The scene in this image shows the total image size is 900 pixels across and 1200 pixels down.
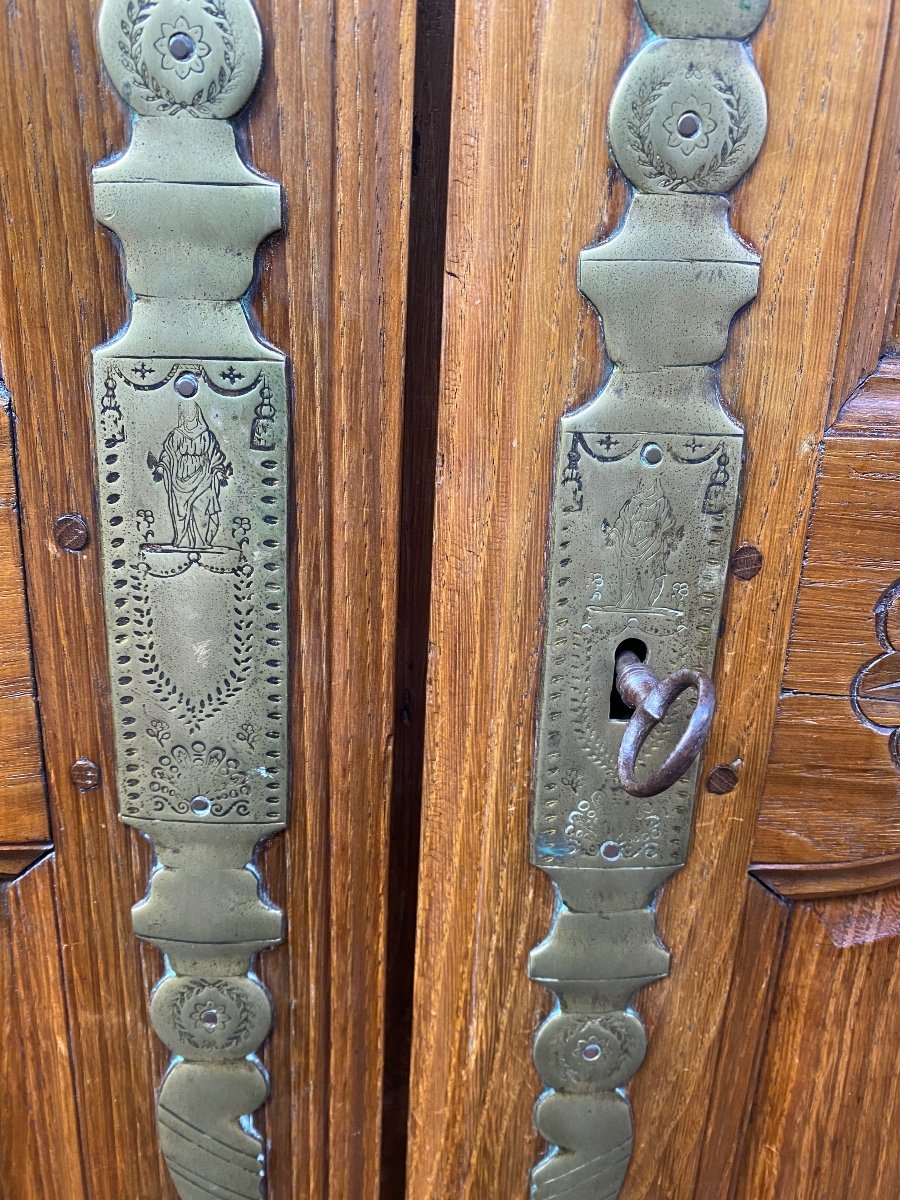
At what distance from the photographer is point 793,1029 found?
52cm

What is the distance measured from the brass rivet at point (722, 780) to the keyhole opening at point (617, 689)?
7cm

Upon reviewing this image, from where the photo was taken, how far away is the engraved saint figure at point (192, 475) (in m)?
0.41

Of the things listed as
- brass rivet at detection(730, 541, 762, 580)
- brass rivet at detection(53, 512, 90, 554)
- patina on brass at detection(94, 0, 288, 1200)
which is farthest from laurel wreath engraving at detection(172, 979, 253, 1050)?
brass rivet at detection(730, 541, 762, 580)

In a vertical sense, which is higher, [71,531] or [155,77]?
[155,77]

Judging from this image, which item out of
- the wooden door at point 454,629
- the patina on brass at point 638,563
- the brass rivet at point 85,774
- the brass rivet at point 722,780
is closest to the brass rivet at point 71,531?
the wooden door at point 454,629

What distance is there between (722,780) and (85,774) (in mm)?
356

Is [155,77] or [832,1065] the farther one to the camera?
[832,1065]

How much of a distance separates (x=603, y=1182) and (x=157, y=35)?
0.67 meters

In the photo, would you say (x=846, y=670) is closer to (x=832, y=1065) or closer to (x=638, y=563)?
(x=638, y=563)

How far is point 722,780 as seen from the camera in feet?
1.53

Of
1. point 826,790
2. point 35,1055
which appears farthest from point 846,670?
point 35,1055

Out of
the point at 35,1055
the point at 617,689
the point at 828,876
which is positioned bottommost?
the point at 35,1055

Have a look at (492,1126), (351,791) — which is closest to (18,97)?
(351,791)

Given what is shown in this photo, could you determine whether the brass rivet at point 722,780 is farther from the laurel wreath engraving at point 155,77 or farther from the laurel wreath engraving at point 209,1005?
→ the laurel wreath engraving at point 155,77
